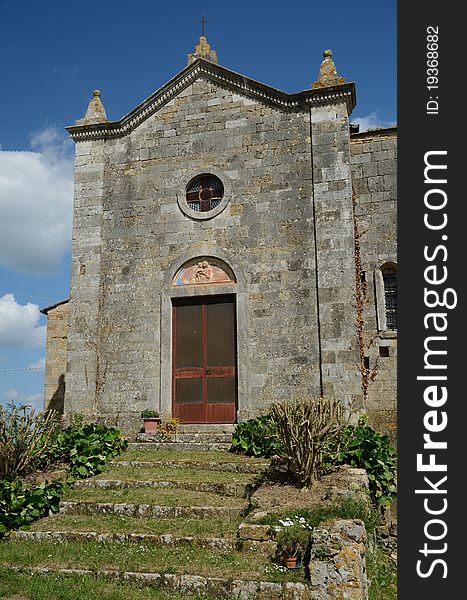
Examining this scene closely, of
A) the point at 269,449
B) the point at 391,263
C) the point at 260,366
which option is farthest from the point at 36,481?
the point at 391,263

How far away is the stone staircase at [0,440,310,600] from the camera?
626 centimetres

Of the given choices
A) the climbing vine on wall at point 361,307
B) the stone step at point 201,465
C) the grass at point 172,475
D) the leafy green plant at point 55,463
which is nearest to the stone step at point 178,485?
the grass at point 172,475

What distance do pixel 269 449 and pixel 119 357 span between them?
448 cm

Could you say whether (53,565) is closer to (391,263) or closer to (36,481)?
(36,481)

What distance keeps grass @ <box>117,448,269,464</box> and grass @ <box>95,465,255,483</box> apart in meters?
0.41

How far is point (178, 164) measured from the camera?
45.7 feet

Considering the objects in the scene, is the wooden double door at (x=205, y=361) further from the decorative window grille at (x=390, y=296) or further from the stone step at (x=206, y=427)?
the decorative window grille at (x=390, y=296)

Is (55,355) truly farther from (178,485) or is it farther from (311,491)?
(311,491)

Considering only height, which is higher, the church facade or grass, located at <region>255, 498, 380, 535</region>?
the church facade

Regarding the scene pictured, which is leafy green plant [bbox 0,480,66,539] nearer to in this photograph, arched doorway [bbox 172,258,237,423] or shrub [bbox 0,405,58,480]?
shrub [bbox 0,405,58,480]

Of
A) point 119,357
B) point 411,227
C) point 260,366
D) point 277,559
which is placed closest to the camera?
point 411,227

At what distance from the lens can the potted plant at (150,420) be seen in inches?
491

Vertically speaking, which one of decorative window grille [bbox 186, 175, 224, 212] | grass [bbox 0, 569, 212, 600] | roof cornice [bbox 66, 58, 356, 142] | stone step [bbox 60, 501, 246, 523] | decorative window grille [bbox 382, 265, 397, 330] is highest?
roof cornice [bbox 66, 58, 356, 142]

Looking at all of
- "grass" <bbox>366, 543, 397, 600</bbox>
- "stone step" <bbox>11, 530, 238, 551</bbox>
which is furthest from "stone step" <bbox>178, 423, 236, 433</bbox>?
"stone step" <bbox>11, 530, 238, 551</bbox>
